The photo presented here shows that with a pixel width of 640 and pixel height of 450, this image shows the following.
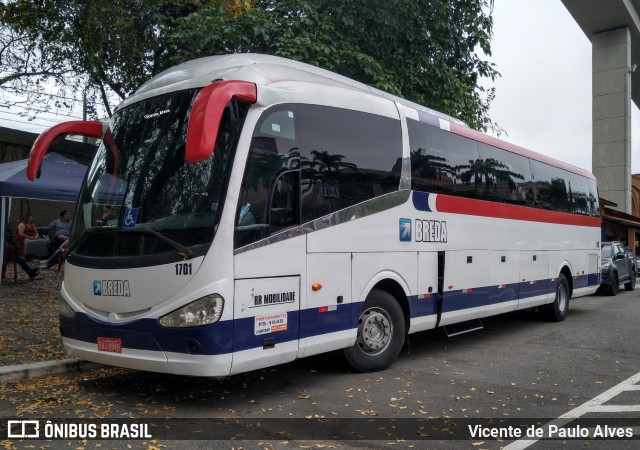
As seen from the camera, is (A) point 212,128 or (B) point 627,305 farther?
(B) point 627,305

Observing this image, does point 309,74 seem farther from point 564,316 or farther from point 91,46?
point 564,316

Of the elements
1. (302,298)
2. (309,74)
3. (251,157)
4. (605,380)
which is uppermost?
(309,74)

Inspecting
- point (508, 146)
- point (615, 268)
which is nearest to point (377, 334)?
point (508, 146)

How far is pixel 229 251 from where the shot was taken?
585cm

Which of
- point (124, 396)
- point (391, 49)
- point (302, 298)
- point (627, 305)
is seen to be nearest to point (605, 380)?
point (302, 298)

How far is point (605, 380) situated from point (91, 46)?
39.7 ft

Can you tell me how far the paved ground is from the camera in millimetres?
7816

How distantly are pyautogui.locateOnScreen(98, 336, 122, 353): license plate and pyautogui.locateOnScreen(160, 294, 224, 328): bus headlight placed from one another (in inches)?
31.0

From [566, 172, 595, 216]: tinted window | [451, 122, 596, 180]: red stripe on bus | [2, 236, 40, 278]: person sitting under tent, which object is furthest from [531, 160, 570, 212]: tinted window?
[2, 236, 40, 278]: person sitting under tent

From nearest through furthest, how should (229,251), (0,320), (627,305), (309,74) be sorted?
(229,251), (309,74), (0,320), (627,305)

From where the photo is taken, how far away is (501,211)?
431 inches

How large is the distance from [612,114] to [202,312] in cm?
3596

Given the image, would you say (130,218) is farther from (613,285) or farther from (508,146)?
(613,285)

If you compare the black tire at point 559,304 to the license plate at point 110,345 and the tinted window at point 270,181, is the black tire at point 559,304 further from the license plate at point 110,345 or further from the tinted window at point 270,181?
the license plate at point 110,345
